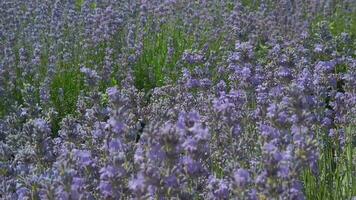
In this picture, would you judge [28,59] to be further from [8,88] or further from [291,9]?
[291,9]

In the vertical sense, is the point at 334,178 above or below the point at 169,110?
below

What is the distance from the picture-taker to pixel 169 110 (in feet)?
10.4

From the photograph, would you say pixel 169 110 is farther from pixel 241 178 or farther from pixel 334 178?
pixel 241 178

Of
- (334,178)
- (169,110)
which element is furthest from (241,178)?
(334,178)

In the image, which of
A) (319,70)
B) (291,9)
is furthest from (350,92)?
(291,9)

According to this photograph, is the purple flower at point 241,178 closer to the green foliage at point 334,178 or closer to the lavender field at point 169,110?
the lavender field at point 169,110

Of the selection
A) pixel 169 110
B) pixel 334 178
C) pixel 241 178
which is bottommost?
pixel 334 178

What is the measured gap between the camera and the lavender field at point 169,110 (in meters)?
2.25

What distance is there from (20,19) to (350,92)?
13.5ft

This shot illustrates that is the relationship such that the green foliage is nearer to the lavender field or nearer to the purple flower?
the lavender field

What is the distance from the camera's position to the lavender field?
2249 mm

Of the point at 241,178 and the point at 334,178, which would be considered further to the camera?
the point at 334,178

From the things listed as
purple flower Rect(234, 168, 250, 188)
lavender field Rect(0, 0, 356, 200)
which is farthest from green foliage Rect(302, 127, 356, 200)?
purple flower Rect(234, 168, 250, 188)

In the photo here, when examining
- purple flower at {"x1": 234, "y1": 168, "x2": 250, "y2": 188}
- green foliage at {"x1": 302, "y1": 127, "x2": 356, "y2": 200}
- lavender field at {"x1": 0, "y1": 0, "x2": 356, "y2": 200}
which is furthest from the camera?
green foliage at {"x1": 302, "y1": 127, "x2": 356, "y2": 200}
